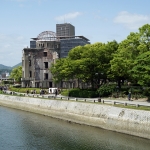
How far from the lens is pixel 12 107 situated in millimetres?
61281


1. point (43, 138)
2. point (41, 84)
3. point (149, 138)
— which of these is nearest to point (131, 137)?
point (149, 138)

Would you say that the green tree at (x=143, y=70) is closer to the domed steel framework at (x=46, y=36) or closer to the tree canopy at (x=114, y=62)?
the tree canopy at (x=114, y=62)

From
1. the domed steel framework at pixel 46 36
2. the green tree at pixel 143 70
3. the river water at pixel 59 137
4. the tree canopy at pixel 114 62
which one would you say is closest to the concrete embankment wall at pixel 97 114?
the river water at pixel 59 137

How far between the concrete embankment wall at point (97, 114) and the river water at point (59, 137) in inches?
40.7

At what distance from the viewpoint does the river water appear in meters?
30.0

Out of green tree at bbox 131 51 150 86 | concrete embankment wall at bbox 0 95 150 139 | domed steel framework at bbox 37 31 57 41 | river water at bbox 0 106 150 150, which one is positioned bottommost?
river water at bbox 0 106 150 150

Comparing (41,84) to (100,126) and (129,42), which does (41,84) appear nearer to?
(129,42)

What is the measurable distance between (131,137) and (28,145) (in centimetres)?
1141

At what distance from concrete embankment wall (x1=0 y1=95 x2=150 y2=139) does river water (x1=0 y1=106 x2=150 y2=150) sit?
103 centimetres

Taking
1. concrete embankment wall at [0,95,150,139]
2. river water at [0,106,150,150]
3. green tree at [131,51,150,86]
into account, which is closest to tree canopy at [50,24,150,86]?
green tree at [131,51,150,86]

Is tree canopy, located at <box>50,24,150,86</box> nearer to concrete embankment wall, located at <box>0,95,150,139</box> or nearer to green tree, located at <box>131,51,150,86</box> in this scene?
green tree, located at <box>131,51,150,86</box>

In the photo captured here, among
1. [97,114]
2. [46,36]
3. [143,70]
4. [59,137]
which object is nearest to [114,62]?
[143,70]

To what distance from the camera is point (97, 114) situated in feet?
128

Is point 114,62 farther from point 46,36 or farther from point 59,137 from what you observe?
point 46,36
